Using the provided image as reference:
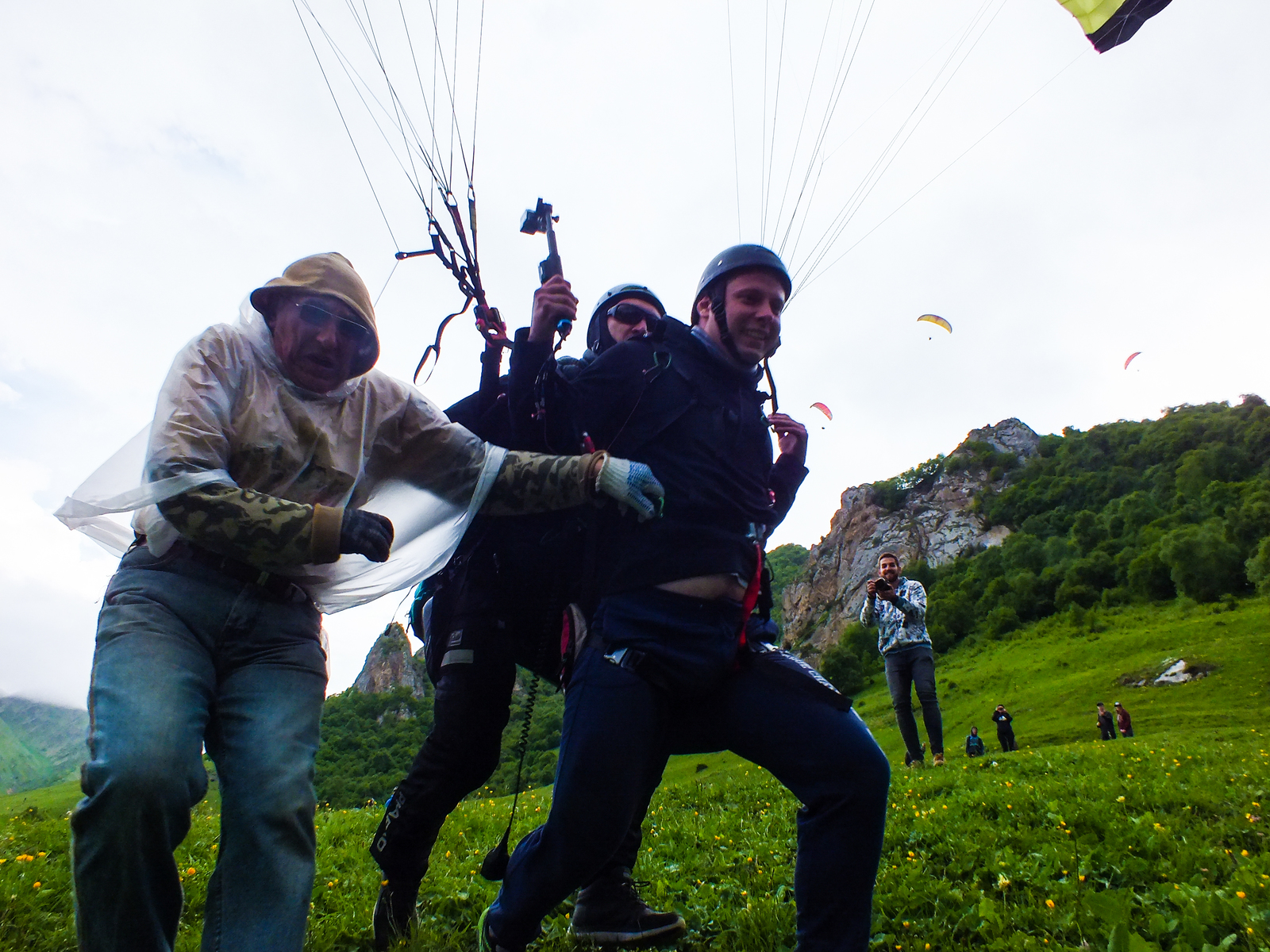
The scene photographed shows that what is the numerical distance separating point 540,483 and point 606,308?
150 cm

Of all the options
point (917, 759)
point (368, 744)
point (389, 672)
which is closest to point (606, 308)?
point (917, 759)

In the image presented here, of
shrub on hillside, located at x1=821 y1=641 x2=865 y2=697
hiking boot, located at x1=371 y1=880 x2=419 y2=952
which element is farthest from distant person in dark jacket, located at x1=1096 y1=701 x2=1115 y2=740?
shrub on hillside, located at x1=821 y1=641 x2=865 y2=697

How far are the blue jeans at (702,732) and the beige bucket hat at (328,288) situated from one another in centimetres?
144

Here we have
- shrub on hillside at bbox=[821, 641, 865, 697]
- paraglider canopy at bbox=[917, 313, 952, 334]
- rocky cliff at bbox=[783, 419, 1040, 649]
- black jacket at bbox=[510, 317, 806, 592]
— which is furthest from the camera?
Result: rocky cliff at bbox=[783, 419, 1040, 649]

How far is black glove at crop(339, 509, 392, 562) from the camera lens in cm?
242

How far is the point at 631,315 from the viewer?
414 centimetres

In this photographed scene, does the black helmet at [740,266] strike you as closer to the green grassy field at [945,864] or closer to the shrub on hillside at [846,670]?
the green grassy field at [945,864]

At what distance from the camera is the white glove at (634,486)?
9.53 feet

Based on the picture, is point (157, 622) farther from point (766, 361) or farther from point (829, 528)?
point (829, 528)

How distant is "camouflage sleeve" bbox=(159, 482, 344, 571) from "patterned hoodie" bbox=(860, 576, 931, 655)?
8.28 meters

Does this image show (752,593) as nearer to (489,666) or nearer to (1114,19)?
(489,666)

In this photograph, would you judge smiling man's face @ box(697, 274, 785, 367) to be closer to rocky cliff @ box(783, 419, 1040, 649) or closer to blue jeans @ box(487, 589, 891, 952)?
blue jeans @ box(487, 589, 891, 952)

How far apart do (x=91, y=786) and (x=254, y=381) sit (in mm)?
1409

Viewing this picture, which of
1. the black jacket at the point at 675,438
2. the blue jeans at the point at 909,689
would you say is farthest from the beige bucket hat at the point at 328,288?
the blue jeans at the point at 909,689
